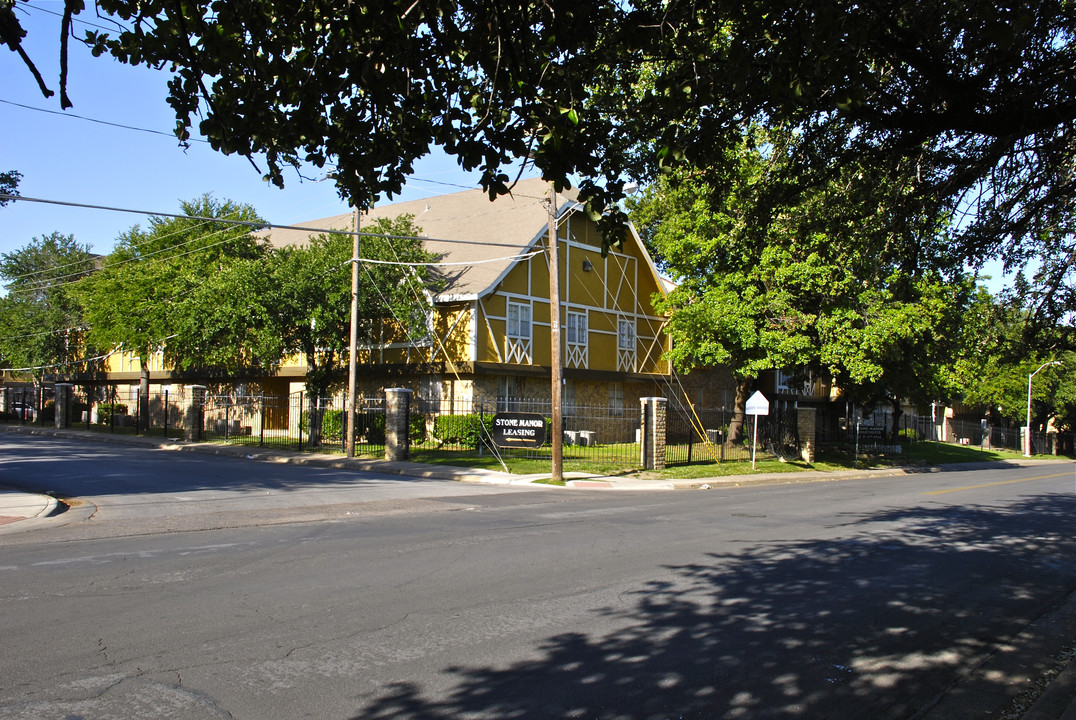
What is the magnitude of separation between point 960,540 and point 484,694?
952 centimetres

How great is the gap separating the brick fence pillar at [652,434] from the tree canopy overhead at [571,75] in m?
17.7

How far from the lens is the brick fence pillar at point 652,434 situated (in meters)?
25.0

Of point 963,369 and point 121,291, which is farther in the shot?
point 121,291

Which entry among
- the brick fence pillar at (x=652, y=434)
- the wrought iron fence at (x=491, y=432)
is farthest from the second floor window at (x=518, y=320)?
the brick fence pillar at (x=652, y=434)

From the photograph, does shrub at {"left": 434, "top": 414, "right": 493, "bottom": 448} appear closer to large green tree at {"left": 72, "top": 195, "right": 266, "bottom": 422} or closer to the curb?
the curb

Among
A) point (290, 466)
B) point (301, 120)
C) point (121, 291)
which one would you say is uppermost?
point (121, 291)

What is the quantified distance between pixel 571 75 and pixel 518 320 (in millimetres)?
25926

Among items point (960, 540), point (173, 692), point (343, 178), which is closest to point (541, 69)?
point (343, 178)

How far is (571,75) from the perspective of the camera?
6387 millimetres

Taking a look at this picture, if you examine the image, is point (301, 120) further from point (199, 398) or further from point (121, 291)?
point (121, 291)

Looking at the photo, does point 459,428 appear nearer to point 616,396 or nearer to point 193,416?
point 616,396

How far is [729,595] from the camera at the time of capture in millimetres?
7664

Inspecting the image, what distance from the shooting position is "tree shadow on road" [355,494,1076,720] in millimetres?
4891

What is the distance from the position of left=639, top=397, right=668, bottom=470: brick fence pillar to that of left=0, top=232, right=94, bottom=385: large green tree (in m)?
35.4
